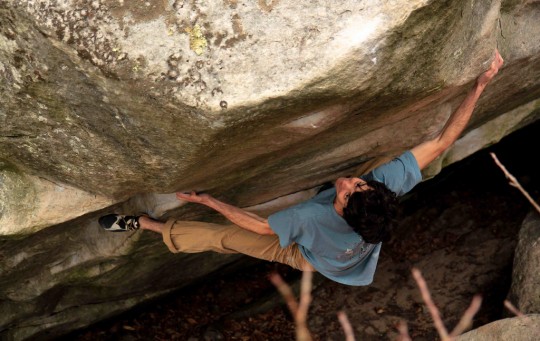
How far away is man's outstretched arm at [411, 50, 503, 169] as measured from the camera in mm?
4578

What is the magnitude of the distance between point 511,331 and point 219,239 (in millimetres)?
2464

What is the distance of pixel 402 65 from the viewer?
3.84 m

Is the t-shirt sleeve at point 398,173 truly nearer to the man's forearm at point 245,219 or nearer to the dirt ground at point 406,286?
the man's forearm at point 245,219

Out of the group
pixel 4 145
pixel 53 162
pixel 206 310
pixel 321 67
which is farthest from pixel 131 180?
pixel 206 310

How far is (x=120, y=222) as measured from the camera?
527 cm


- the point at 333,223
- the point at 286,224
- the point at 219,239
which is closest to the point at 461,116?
the point at 333,223

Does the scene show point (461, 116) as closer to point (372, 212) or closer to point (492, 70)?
point (492, 70)

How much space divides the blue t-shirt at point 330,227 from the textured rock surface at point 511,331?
122 centimetres

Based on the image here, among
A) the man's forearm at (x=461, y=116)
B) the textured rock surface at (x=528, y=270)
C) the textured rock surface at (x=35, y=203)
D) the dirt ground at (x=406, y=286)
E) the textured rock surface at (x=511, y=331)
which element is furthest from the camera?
the dirt ground at (x=406, y=286)

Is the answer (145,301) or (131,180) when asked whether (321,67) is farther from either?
(145,301)

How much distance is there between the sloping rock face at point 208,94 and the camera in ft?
11.1

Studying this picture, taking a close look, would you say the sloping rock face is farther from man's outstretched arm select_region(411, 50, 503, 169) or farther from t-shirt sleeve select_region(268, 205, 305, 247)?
t-shirt sleeve select_region(268, 205, 305, 247)

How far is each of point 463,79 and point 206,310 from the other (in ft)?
16.3

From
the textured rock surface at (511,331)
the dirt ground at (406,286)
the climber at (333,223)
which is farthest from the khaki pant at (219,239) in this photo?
the dirt ground at (406,286)
